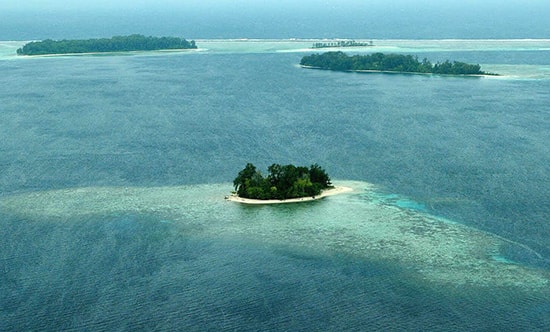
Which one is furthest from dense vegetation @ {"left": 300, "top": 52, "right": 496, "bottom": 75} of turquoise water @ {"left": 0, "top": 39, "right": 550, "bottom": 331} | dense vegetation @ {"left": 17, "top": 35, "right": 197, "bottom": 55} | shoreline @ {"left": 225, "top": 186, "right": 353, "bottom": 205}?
shoreline @ {"left": 225, "top": 186, "right": 353, "bottom": 205}

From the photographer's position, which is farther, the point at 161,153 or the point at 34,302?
the point at 161,153

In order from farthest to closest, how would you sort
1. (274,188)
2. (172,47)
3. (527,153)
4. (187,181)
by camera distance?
(172,47), (527,153), (187,181), (274,188)

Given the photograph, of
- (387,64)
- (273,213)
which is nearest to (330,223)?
(273,213)

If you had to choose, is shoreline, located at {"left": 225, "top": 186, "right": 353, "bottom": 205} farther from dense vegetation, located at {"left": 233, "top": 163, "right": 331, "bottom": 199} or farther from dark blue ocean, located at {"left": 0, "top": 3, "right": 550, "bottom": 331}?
dark blue ocean, located at {"left": 0, "top": 3, "right": 550, "bottom": 331}

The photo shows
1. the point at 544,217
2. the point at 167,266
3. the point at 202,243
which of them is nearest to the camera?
the point at 167,266

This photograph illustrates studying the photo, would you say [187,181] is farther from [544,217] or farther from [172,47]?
[172,47]

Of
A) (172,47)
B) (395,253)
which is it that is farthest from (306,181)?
(172,47)

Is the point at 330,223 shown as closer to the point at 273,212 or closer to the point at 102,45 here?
the point at 273,212

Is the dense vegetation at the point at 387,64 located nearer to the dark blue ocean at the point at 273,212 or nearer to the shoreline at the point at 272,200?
the dark blue ocean at the point at 273,212
